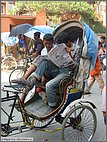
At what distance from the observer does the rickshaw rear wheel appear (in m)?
4.25

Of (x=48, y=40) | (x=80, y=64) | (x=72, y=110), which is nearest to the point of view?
(x=72, y=110)

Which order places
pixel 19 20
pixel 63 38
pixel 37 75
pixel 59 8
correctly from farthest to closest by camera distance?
pixel 59 8 < pixel 19 20 < pixel 63 38 < pixel 37 75

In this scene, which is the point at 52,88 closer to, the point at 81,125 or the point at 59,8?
the point at 81,125

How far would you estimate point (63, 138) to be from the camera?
13.3 feet

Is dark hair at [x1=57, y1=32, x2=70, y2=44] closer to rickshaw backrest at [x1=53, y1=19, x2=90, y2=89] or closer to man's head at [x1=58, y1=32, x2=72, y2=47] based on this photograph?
man's head at [x1=58, y1=32, x2=72, y2=47]

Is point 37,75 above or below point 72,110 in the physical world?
above

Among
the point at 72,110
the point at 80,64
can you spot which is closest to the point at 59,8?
the point at 80,64

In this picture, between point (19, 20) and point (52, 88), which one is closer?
point (52, 88)

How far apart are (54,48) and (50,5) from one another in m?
17.1

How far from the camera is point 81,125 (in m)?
4.37

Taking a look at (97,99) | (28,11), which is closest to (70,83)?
(97,99)

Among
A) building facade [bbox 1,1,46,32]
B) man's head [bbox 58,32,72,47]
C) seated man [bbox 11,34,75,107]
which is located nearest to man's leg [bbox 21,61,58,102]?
seated man [bbox 11,34,75,107]

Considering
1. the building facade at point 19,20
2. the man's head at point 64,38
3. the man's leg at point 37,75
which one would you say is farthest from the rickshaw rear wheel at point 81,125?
the building facade at point 19,20

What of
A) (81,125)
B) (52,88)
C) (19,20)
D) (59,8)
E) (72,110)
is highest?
(59,8)
